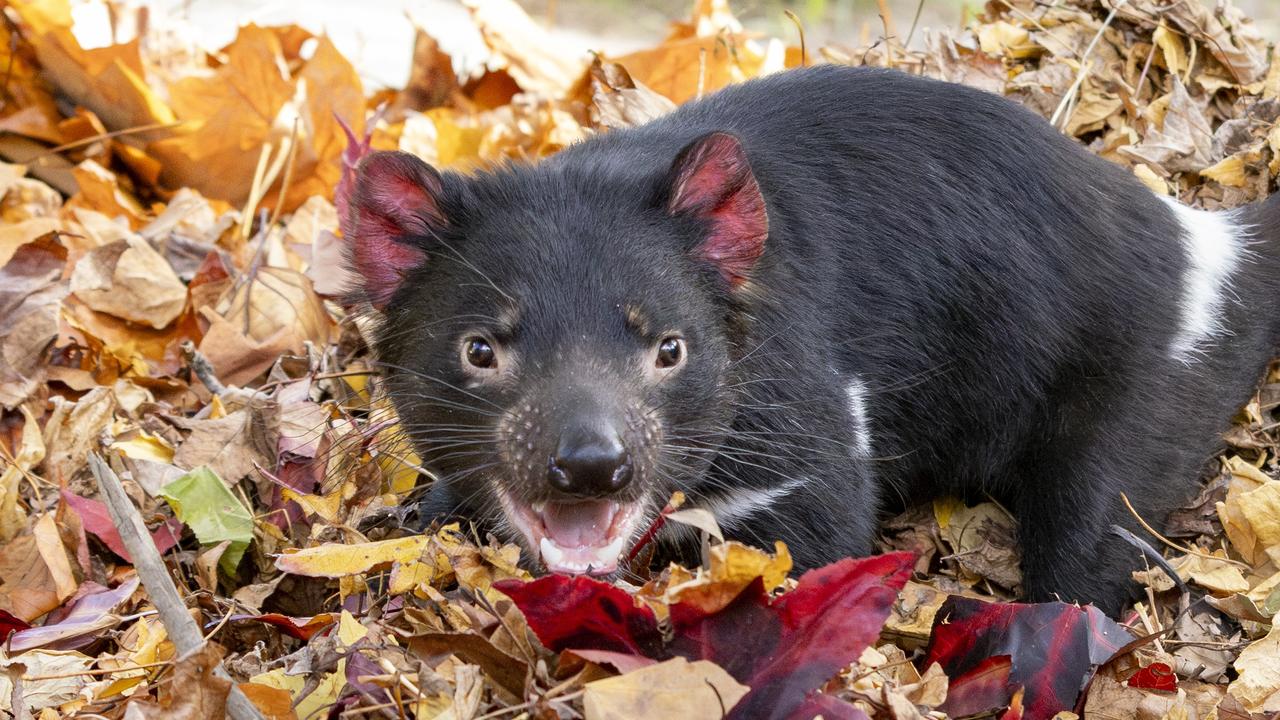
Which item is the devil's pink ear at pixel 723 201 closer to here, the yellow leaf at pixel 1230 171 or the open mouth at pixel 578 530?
the open mouth at pixel 578 530

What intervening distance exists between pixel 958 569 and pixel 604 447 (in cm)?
146

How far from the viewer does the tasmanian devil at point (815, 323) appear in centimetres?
278

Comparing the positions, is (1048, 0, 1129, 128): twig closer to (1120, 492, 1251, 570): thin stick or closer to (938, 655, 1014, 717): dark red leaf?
(1120, 492, 1251, 570): thin stick

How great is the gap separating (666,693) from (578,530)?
639mm

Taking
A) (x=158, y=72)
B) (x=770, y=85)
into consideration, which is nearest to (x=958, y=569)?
(x=770, y=85)

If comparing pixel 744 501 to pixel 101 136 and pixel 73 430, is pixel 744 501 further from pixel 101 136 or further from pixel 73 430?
pixel 101 136

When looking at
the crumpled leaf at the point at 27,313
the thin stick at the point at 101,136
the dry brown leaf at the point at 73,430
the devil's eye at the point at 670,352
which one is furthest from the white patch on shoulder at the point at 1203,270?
the thin stick at the point at 101,136

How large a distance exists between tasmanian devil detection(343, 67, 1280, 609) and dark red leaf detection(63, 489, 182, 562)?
63cm

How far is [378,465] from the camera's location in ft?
11.2

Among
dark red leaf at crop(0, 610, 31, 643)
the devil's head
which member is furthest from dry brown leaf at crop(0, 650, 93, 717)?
the devil's head

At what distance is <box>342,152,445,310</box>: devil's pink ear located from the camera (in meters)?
2.91

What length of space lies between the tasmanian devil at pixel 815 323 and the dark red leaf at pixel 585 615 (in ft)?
0.83

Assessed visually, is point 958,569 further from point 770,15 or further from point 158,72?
point 770,15

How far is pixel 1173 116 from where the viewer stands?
4262 millimetres
